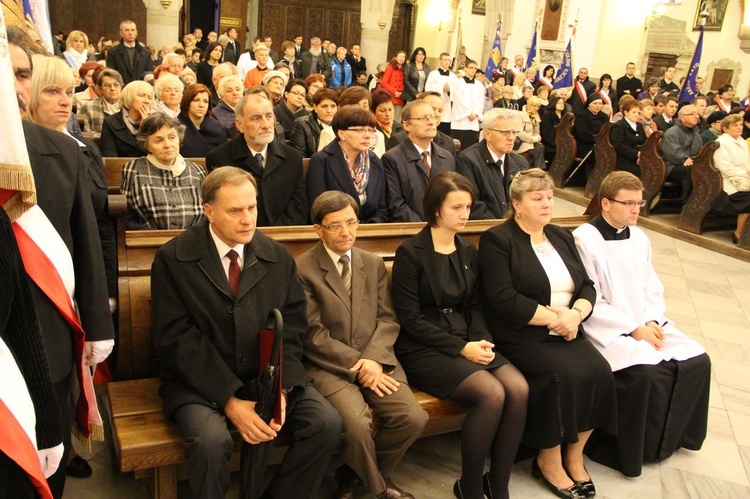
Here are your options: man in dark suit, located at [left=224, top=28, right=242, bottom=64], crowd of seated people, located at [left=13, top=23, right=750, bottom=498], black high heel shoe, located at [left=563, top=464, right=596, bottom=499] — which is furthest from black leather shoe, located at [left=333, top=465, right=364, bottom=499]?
man in dark suit, located at [left=224, top=28, right=242, bottom=64]

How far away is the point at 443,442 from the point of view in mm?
3172

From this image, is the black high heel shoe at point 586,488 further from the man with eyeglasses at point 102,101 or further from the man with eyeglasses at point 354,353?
the man with eyeglasses at point 102,101

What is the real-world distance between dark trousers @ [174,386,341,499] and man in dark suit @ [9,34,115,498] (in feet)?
1.22

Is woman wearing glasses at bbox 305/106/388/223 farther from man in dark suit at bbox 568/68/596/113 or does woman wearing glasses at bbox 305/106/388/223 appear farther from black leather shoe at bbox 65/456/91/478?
man in dark suit at bbox 568/68/596/113

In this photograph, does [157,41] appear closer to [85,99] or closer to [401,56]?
[401,56]

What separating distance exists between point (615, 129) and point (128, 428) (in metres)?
7.19

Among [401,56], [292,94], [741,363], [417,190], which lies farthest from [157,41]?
[741,363]

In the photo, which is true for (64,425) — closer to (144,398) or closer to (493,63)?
(144,398)

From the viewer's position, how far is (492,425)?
2668 millimetres

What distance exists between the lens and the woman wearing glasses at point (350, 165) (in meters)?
3.80

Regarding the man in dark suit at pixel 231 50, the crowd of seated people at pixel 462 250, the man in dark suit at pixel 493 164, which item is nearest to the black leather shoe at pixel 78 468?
the crowd of seated people at pixel 462 250

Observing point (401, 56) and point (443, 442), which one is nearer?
point (443, 442)

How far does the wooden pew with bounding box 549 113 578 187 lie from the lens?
351 inches

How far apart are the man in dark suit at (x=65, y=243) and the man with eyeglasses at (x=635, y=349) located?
2179 millimetres
